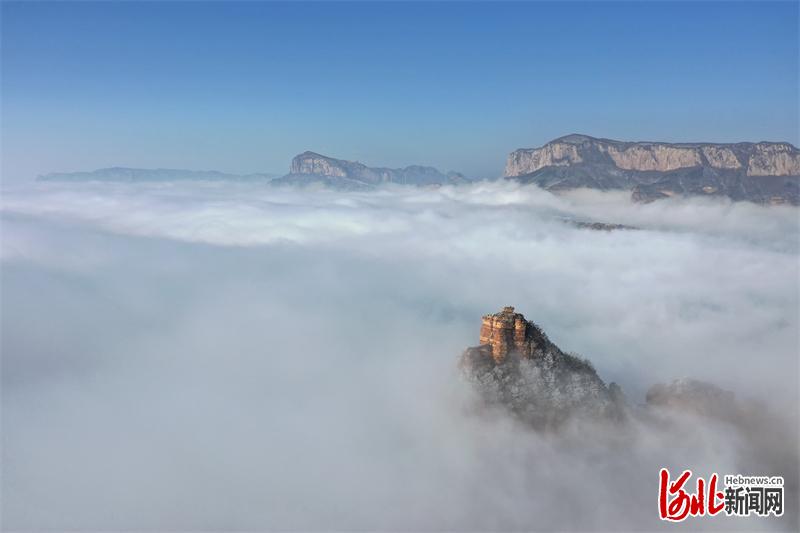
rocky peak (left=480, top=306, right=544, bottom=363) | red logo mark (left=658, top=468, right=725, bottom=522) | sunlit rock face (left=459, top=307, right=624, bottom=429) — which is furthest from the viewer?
sunlit rock face (left=459, top=307, right=624, bottom=429)

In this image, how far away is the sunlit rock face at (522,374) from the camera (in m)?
70.1

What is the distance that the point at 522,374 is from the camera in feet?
232

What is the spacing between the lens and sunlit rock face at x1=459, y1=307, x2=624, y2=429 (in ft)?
230

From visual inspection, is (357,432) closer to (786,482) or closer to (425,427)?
(425,427)

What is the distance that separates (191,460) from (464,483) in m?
58.4

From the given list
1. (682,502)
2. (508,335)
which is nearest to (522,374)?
(508,335)

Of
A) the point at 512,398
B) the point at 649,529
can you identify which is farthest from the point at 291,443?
the point at 649,529

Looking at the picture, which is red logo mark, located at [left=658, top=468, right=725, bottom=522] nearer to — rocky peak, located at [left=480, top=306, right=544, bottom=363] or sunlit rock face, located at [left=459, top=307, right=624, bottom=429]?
sunlit rock face, located at [left=459, top=307, right=624, bottom=429]

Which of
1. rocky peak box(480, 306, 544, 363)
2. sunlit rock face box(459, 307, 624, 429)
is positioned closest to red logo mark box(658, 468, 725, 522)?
sunlit rock face box(459, 307, 624, 429)

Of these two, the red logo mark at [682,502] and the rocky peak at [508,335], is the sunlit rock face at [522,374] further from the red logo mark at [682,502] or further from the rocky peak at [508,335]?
the red logo mark at [682,502]

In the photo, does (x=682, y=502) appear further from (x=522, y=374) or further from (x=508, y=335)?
(x=508, y=335)

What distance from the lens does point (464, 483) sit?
2857 inches

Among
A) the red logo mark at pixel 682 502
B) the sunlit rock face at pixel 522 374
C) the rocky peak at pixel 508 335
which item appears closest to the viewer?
the red logo mark at pixel 682 502

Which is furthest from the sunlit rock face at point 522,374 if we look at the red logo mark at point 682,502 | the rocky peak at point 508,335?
the red logo mark at point 682,502
